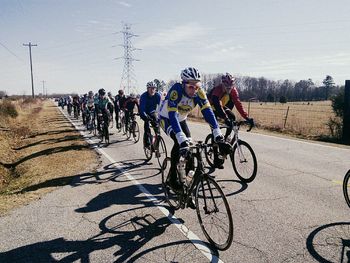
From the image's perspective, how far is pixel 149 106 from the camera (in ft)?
32.1

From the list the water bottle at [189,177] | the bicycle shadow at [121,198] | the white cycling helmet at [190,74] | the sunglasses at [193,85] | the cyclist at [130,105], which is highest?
the white cycling helmet at [190,74]

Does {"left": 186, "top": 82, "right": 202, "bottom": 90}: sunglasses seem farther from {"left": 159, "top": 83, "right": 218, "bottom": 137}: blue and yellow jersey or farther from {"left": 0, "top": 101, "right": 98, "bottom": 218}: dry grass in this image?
{"left": 0, "top": 101, "right": 98, "bottom": 218}: dry grass

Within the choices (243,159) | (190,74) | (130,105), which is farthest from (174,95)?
(130,105)

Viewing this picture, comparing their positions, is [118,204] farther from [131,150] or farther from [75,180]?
[131,150]

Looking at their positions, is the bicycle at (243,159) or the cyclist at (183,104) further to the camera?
the bicycle at (243,159)

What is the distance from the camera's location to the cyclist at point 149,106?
921 centimetres

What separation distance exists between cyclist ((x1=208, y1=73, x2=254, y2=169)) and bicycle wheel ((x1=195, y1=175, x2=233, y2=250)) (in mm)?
3369

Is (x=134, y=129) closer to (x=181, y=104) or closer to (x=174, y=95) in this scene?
(x=181, y=104)

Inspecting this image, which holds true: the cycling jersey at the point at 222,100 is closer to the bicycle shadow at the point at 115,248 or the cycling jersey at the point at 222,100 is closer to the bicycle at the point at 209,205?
the bicycle at the point at 209,205

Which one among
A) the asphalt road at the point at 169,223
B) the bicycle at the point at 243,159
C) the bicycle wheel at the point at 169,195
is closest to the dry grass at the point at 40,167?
the asphalt road at the point at 169,223

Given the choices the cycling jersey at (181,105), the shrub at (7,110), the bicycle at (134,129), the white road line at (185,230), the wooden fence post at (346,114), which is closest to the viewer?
the white road line at (185,230)

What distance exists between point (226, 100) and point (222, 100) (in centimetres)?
11

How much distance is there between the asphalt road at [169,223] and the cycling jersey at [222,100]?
1552 mm

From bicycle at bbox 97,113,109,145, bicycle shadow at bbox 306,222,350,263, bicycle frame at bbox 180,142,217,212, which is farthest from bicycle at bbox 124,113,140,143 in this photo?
bicycle shadow at bbox 306,222,350,263
